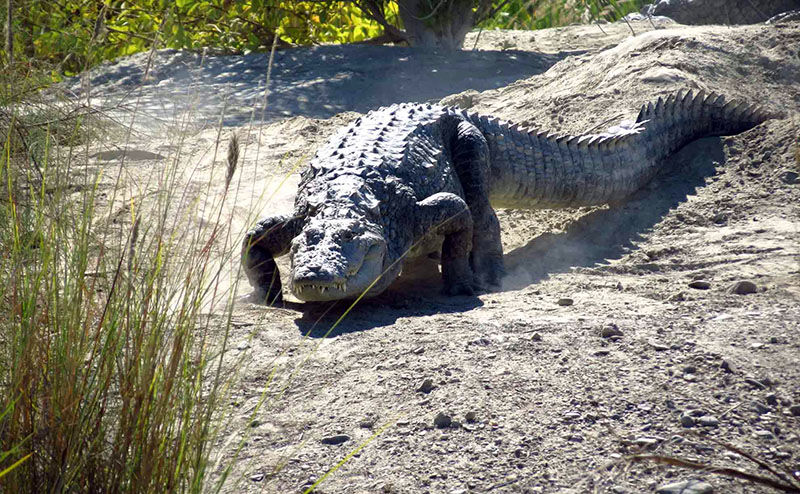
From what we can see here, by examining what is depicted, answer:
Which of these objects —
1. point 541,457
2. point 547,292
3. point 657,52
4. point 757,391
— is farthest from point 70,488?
point 657,52

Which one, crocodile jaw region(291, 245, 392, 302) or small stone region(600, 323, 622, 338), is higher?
crocodile jaw region(291, 245, 392, 302)

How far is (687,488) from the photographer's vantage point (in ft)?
7.19

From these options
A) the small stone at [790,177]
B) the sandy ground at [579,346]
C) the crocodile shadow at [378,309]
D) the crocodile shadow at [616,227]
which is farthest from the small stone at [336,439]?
the small stone at [790,177]

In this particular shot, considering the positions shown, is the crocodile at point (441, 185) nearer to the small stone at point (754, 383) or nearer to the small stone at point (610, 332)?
the small stone at point (610, 332)

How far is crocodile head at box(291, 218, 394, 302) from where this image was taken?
4.04 m

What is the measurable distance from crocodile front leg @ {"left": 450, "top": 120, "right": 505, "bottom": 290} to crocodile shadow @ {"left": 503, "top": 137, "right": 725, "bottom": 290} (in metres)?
0.14

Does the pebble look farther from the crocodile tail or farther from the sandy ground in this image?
the crocodile tail

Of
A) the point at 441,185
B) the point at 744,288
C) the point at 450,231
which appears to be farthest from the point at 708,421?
the point at 441,185

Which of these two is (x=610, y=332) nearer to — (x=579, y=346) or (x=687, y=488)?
(x=579, y=346)

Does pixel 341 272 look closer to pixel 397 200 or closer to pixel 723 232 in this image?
pixel 397 200

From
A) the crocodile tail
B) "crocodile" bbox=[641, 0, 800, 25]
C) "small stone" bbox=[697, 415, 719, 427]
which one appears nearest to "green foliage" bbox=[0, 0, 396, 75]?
"crocodile" bbox=[641, 0, 800, 25]

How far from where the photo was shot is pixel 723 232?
4.85 meters

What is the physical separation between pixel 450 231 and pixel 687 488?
283 cm

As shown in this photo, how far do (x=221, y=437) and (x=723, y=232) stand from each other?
339 centimetres
